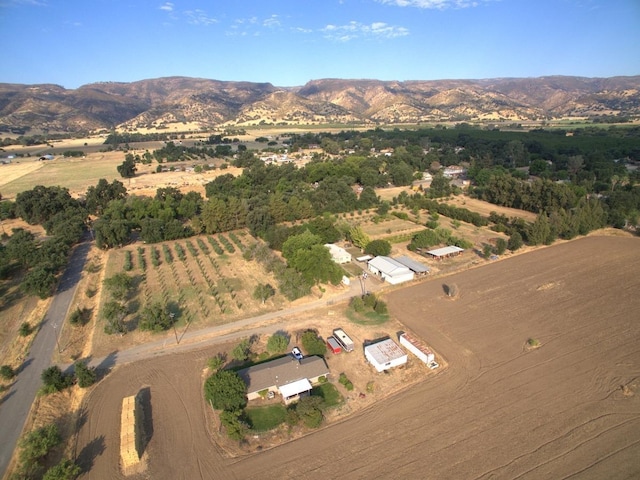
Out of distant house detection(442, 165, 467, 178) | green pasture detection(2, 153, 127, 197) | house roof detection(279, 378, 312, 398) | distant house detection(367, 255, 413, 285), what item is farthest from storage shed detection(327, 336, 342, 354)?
green pasture detection(2, 153, 127, 197)

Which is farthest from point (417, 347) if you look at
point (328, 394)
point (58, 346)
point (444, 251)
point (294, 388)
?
point (58, 346)

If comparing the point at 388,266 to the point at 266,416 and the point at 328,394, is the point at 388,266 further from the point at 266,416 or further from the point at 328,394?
the point at 266,416

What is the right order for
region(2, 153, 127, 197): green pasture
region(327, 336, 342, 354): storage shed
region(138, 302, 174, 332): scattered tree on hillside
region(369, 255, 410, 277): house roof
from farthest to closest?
region(2, 153, 127, 197): green pasture < region(369, 255, 410, 277): house roof < region(138, 302, 174, 332): scattered tree on hillside < region(327, 336, 342, 354): storage shed

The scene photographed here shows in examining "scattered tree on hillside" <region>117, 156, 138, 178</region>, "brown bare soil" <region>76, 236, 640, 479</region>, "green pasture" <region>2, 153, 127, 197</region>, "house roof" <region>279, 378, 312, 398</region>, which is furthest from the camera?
"scattered tree on hillside" <region>117, 156, 138, 178</region>

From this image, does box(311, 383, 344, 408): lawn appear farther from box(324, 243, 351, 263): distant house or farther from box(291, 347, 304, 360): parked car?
box(324, 243, 351, 263): distant house

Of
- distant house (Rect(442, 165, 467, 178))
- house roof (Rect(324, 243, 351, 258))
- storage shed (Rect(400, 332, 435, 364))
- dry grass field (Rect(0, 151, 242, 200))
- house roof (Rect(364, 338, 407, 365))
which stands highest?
dry grass field (Rect(0, 151, 242, 200))

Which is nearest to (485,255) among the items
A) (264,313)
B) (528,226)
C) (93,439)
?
(528,226)
